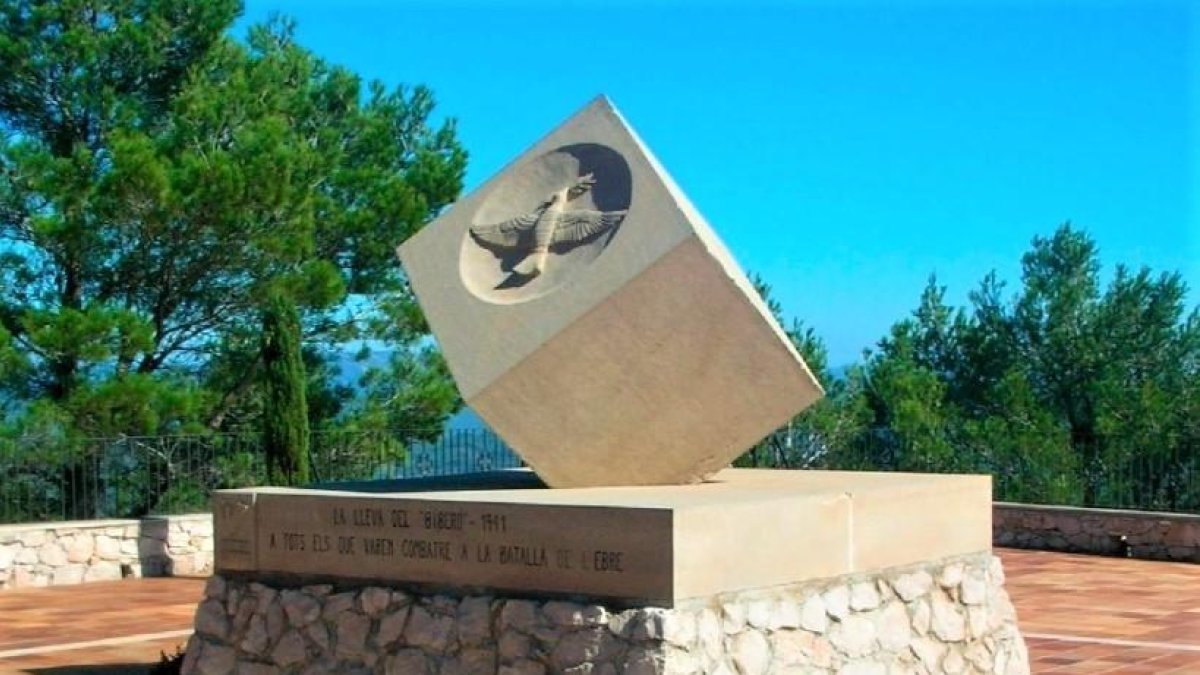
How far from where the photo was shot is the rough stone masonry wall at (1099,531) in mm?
16312

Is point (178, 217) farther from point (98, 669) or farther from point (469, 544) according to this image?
point (469, 544)

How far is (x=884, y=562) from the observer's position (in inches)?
320

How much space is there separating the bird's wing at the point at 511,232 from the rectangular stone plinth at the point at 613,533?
1301 millimetres

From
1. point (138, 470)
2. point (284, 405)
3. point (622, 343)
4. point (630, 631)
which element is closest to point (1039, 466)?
point (284, 405)

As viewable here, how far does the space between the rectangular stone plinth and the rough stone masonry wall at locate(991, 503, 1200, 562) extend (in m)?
8.22

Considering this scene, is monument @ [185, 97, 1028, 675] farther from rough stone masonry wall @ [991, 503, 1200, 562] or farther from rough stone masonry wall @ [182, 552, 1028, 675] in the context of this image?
rough stone masonry wall @ [991, 503, 1200, 562]

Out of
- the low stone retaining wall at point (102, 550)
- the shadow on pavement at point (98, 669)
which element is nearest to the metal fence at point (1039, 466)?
the low stone retaining wall at point (102, 550)

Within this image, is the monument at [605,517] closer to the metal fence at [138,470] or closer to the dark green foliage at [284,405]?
the metal fence at [138,470]

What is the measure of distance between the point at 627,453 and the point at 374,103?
49.9 feet

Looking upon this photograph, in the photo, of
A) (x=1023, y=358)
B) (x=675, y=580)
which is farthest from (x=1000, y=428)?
(x=675, y=580)

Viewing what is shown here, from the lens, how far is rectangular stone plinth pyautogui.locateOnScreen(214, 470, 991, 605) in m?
7.23

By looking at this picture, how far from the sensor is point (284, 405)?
1692cm

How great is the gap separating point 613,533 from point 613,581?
0.21 m

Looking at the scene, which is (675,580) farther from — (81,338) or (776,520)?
(81,338)
